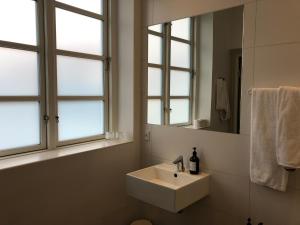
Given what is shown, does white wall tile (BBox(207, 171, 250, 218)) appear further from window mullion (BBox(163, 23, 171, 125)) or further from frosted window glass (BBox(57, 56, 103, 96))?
frosted window glass (BBox(57, 56, 103, 96))

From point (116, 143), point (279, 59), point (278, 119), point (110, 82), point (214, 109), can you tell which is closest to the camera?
point (278, 119)

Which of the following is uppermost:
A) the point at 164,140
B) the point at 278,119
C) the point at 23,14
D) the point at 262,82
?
the point at 23,14

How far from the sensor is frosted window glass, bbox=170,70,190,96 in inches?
88.5

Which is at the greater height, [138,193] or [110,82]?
→ [110,82]

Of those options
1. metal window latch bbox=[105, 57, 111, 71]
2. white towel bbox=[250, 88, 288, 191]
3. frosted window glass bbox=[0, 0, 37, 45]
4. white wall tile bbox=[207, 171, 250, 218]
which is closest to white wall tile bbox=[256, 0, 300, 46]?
white towel bbox=[250, 88, 288, 191]

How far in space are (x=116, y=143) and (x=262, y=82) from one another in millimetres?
1392

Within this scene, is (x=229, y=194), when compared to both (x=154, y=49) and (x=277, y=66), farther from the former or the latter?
(x=154, y=49)

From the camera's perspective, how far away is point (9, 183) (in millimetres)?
1614

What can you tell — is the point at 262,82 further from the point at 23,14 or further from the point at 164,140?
the point at 23,14

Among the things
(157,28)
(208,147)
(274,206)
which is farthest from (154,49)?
(274,206)

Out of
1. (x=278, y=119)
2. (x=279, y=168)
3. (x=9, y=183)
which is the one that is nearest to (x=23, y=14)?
(x=9, y=183)

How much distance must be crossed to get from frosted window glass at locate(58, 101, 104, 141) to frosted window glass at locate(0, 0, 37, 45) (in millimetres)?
595

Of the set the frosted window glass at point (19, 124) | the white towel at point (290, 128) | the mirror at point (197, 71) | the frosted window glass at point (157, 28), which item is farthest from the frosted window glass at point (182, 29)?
the frosted window glass at point (19, 124)

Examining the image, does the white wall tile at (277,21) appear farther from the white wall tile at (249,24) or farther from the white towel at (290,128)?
the white towel at (290,128)
